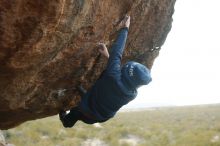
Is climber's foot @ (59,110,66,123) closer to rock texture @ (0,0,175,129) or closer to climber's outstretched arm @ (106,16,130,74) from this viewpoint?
rock texture @ (0,0,175,129)

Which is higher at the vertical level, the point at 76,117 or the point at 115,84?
the point at 115,84

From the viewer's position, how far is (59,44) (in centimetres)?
616

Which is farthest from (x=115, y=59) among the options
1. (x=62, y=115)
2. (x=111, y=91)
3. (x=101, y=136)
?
(x=101, y=136)

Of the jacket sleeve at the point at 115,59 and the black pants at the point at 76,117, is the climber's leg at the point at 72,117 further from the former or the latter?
the jacket sleeve at the point at 115,59

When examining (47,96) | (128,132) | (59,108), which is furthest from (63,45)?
(128,132)

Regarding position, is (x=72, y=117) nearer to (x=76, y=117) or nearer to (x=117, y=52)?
(x=76, y=117)

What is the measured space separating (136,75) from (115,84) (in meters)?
0.50

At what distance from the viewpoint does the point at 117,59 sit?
7.10 meters

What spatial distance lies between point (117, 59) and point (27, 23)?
2.30 m

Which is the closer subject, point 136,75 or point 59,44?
point 59,44

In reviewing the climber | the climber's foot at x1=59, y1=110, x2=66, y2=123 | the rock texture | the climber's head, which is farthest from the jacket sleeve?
the climber's foot at x1=59, y1=110, x2=66, y2=123

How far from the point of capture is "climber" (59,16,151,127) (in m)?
6.97

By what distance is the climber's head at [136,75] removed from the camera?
6836 mm

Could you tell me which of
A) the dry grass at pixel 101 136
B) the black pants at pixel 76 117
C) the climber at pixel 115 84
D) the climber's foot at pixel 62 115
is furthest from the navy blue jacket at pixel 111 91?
the dry grass at pixel 101 136
